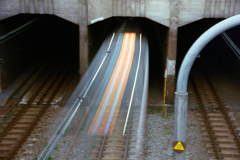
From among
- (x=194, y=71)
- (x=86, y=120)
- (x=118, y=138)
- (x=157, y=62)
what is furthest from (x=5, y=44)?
(x=194, y=71)

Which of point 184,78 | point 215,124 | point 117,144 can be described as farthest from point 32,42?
point 184,78

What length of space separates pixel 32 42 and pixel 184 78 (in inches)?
684

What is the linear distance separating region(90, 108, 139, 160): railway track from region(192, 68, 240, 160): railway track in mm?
3211

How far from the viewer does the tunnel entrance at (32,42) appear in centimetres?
1641

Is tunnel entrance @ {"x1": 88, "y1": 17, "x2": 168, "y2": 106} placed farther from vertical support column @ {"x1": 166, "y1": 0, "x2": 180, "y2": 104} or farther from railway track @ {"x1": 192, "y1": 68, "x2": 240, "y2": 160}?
railway track @ {"x1": 192, "y1": 68, "x2": 240, "y2": 160}

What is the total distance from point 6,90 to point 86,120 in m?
6.39

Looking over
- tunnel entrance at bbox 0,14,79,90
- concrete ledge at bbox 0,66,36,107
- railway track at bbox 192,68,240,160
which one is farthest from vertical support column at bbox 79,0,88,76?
railway track at bbox 192,68,240,160

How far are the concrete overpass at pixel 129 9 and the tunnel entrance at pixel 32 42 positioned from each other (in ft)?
5.43

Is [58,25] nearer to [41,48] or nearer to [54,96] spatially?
[41,48]

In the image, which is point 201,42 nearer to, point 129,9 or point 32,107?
point 129,9

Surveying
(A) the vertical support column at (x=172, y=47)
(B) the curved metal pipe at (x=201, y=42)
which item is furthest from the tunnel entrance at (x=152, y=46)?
(B) the curved metal pipe at (x=201, y=42)

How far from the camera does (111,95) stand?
12406 millimetres

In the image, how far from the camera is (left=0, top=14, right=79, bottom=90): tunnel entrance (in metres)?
16.4

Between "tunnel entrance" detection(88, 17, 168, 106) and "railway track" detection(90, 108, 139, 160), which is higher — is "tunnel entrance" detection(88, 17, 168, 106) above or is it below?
above
